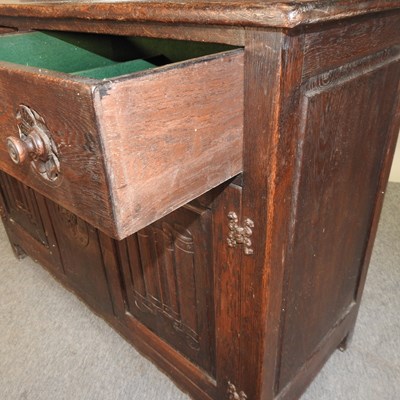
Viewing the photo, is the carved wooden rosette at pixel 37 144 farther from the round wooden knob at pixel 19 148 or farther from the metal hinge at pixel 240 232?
the metal hinge at pixel 240 232

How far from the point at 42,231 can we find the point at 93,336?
396 millimetres

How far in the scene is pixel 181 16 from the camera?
1.70ft

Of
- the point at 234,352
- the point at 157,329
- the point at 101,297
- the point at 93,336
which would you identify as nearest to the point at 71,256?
the point at 101,297

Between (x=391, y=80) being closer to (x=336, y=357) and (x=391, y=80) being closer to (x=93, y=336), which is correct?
(x=336, y=357)

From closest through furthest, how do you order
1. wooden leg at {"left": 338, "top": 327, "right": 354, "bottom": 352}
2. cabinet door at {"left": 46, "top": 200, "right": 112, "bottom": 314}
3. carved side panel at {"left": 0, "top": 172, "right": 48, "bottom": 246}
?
cabinet door at {"left": 46, "top": 200, "right": 112, "bottom": 314} → wooden leg at {"left": 338, "top": 327, "right": 354, "bottom": 352} → carved side panel at {"left": 0, "top": 172, "right": 48, "bottom": 246}

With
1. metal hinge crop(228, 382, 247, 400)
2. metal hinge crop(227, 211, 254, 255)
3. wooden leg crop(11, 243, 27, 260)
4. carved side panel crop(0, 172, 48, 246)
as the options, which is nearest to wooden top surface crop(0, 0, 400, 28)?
metal hinge crop(227, 211, 254, 255)

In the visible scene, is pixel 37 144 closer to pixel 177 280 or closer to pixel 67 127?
pixel 67 127

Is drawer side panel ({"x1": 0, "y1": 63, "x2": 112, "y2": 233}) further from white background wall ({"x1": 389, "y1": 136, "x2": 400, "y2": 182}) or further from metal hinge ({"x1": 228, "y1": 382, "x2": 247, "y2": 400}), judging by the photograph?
white background wall ({"x1": 389, "y1": 136, "x2": 400, "y2": 182})

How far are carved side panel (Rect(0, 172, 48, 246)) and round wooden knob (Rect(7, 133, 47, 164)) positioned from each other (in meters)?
0.85

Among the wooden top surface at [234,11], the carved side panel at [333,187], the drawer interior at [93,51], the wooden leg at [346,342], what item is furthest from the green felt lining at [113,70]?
the wooden leg at [346,342]

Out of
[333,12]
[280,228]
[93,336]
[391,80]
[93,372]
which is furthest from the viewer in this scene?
[93,336]

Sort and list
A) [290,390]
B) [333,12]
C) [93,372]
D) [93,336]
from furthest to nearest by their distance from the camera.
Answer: [93,336] < [93,372] < [290,390] < [333,12]

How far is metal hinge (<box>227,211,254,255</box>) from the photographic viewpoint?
662 millimetres

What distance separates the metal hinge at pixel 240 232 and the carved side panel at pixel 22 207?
846mm
